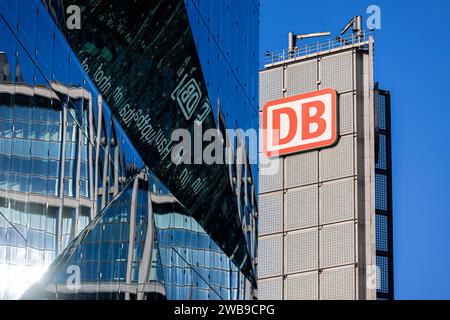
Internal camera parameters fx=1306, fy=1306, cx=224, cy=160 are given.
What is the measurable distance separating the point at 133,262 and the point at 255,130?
17745 mm

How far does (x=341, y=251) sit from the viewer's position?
80188 millimetres

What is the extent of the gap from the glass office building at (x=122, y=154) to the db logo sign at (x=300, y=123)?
41.5m

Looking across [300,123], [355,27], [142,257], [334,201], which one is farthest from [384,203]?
[142,257]

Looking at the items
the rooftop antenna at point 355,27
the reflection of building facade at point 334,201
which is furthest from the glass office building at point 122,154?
the rooftop antenna at point 355,27

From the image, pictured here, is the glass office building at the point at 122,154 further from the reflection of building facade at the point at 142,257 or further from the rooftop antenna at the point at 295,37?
the rooftop antenna at the point at 295,37

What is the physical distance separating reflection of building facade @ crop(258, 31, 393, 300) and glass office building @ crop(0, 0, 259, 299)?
37450 millimetres

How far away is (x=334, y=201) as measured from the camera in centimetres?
8200

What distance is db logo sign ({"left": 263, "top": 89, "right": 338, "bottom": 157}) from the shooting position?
8456cm

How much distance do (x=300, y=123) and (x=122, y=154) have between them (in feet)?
202

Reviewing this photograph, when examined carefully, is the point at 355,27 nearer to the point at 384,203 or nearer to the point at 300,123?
the point at 300,123

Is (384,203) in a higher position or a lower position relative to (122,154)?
higher

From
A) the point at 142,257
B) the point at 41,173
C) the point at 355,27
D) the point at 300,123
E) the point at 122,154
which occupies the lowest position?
the point at 142,257

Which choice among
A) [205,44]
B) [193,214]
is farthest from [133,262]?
[205,44]

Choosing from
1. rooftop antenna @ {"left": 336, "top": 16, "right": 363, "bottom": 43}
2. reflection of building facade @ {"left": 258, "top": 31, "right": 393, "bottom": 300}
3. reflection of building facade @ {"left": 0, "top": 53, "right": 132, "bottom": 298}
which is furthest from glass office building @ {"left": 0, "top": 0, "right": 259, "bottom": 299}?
rooftop antenna @ {"left": 336, "top": 16, "right": 363, "bottom": 43}
